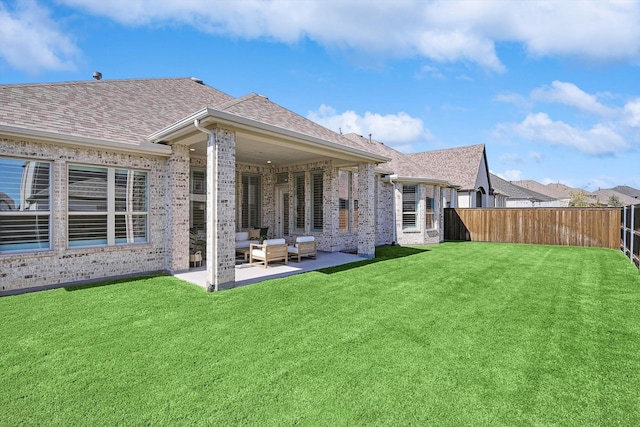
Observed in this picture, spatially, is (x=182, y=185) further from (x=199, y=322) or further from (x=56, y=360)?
(x=56, y=360)

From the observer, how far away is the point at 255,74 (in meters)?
13.4

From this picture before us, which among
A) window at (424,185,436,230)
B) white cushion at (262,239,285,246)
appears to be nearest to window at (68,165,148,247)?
white cushion at (262,239,285,246)

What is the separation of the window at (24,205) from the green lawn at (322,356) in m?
1.39

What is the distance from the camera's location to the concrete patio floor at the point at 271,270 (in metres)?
7.99

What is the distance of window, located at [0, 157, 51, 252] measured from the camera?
6.81 meters

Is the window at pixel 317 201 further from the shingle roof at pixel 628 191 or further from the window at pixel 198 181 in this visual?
the shingle roof at pixel 628 191

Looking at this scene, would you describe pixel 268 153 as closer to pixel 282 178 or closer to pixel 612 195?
pixel 282 178

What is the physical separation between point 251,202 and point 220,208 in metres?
6.70

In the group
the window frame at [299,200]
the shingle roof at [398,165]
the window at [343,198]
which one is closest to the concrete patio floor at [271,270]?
the window at [343,198]

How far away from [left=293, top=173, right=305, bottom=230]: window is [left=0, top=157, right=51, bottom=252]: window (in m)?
8.32

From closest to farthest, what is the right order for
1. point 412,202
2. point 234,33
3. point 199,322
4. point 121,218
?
point 199,322
point 121,218
point 234,33
point 412,202

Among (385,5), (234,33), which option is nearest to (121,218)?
(234,33)

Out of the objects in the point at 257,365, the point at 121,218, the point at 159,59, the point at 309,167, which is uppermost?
the point at 159,59

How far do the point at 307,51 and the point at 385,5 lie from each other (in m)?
6.34
